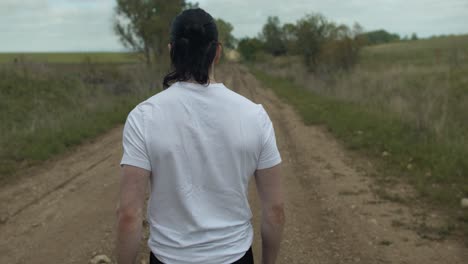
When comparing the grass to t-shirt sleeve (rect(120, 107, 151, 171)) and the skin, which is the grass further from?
t-shirt sleeve (rect(120, 107, 151, 171))

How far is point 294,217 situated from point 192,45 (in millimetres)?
4309

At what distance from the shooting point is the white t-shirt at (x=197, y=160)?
5.52 feet

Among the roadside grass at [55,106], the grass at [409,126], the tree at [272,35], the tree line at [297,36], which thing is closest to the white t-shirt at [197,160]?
the grass at [409,126]

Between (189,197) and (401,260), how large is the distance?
352 cm

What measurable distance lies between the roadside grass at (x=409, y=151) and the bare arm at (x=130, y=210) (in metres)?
4.64

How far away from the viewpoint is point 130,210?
1.76 m

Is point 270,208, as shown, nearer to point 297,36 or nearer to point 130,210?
point 130,210

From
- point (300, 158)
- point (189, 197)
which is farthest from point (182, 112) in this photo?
point (300, 158)

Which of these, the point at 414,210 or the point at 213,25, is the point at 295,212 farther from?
the point at 213,25

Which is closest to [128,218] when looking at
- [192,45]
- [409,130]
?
[192,45]

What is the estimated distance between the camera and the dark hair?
1.74m

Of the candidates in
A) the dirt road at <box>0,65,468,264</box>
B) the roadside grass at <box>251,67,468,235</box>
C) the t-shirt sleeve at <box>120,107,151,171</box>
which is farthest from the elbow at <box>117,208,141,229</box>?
the roadside grass at <box>251,67,468,235</box>

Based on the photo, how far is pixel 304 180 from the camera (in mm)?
7367

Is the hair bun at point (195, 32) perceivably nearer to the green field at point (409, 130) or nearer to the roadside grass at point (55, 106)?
the green field at point (409, 130)
